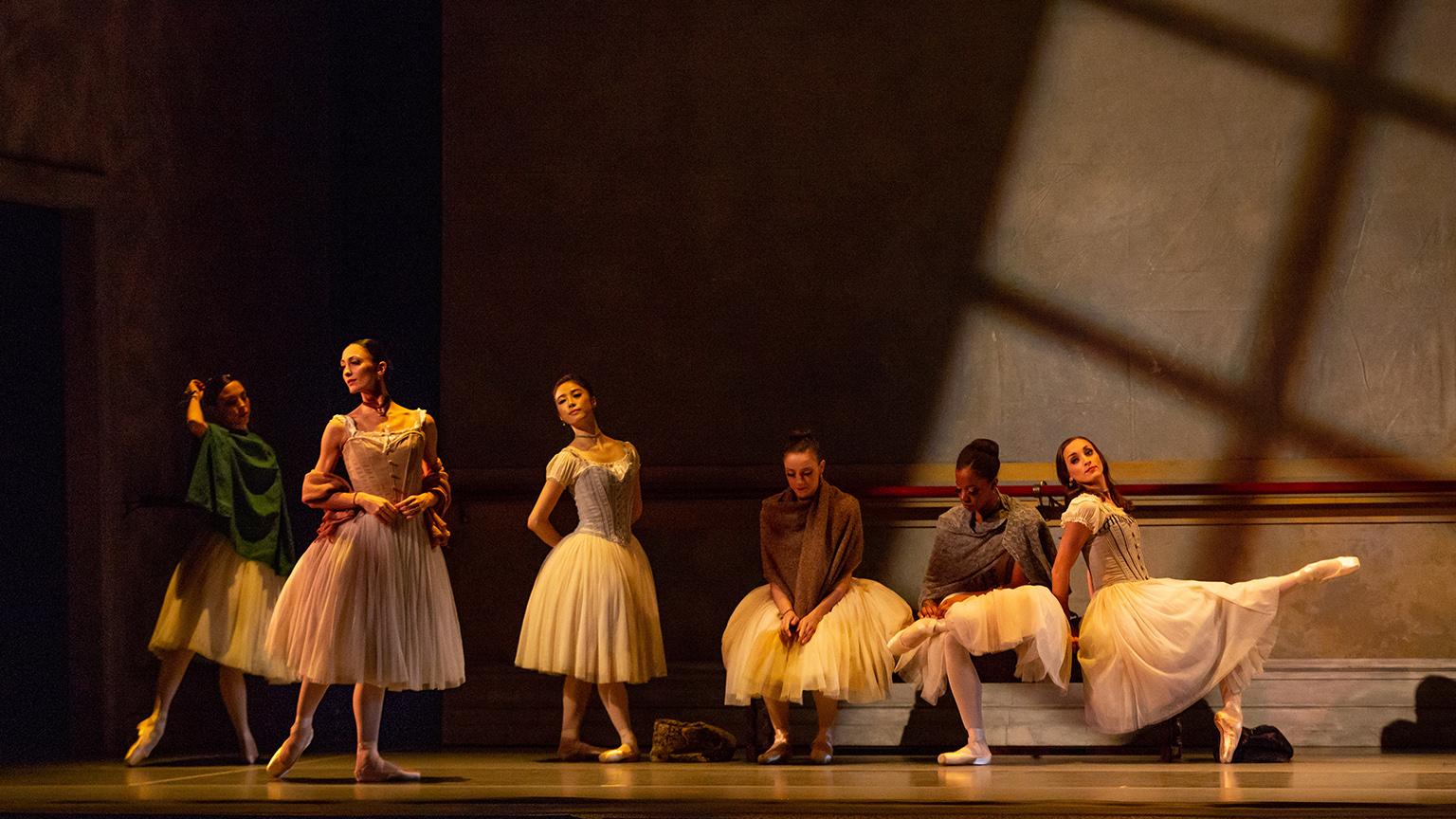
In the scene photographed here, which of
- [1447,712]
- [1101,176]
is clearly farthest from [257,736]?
[1447,712]

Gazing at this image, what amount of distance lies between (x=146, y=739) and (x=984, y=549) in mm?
3579

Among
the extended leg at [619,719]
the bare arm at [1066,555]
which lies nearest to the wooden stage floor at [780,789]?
the extended leg at [619,719]

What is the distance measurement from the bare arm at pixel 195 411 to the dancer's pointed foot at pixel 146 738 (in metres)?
1.24

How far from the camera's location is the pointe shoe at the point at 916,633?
6656mm

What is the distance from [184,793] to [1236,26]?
222 inches

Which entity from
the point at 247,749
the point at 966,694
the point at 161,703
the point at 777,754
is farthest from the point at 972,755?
the point at 161,703

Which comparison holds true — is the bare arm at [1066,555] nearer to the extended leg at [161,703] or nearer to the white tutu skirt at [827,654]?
the white tutu skirt at [827,654]

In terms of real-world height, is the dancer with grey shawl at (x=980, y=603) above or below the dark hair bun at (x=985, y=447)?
below

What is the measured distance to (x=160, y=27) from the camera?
8211 mm

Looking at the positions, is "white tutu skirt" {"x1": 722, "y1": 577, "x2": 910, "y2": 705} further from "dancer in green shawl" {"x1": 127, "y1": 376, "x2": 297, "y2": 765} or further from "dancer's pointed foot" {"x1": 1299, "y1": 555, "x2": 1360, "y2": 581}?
"dancer in green shawl" {"x1": 127, "y1": 376, "x2": 297, "y2": 765}

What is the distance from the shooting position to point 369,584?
20.2 feet

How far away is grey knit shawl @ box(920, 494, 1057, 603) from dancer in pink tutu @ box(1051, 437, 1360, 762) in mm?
137

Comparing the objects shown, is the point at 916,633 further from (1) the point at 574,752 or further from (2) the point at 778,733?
(1) the point at 574,752

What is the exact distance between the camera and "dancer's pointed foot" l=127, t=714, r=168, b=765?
7055mm
